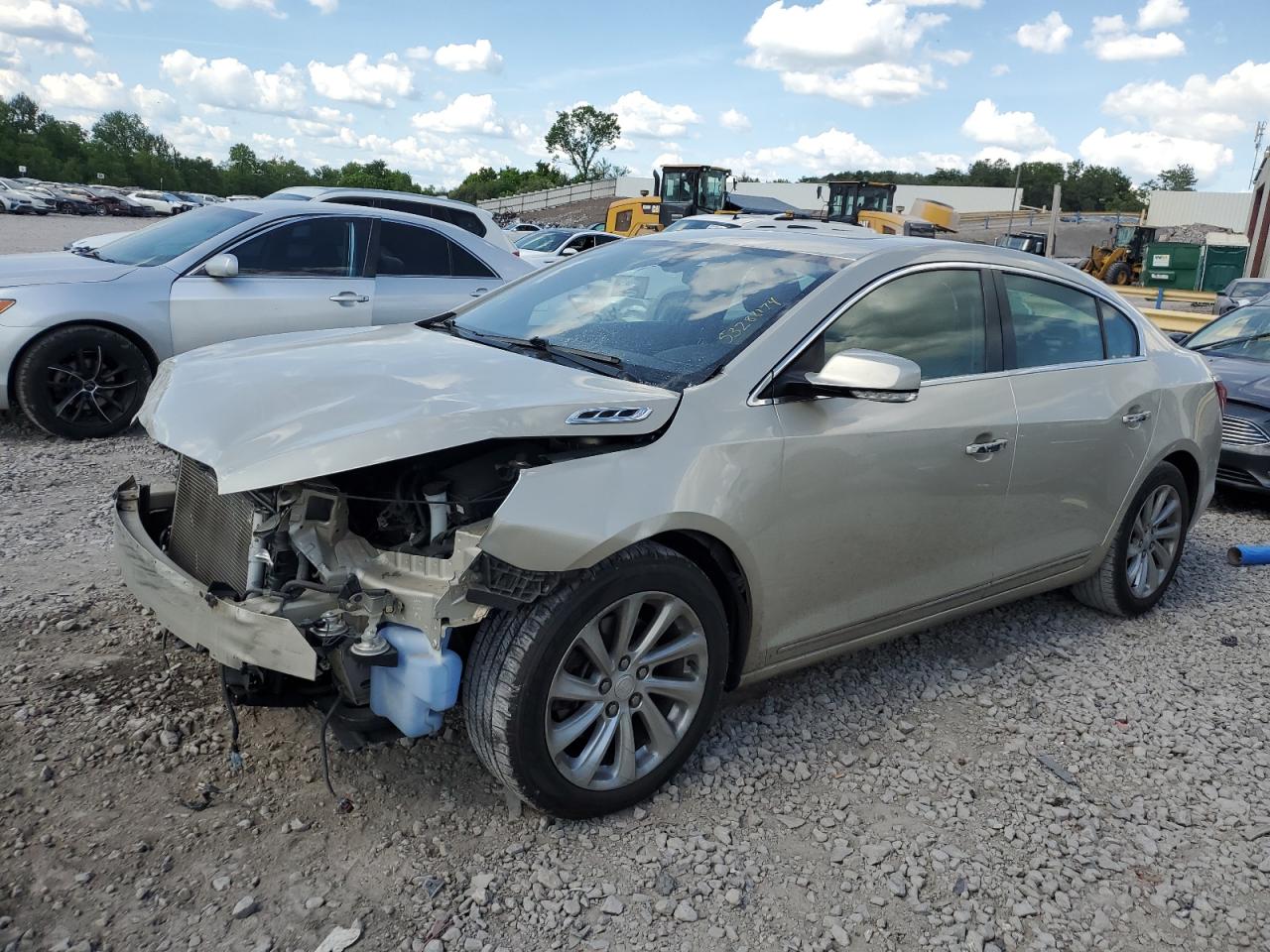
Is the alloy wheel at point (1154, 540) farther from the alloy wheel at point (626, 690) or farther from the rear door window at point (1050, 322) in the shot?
the alloy wheel at point (626, 690)

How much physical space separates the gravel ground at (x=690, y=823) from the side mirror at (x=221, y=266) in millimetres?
3295

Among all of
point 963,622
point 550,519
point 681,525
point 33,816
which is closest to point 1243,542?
point 963,622

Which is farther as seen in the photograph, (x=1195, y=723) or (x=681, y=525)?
(x=1195, y=723)

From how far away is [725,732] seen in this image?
135 inches

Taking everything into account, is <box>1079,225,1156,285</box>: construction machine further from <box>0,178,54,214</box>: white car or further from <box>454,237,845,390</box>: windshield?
<box>0,178,54,214</box>: white car

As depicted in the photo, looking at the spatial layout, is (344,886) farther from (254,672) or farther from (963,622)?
(963,622)

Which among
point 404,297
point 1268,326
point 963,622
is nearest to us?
Answer: point 963,622

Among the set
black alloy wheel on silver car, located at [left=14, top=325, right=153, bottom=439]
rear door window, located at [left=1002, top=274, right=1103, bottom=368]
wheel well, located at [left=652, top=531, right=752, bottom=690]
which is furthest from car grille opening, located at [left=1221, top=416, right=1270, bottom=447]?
black alloy wheel on silver car, located at [left=14, top=325, right=153, bottom=439]

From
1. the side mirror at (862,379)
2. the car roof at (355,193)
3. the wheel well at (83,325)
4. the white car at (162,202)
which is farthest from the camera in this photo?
the white car at (162,202)

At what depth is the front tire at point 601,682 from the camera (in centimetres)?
263

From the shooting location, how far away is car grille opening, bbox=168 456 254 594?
281 cm

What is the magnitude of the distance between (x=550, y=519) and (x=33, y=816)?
1669mm

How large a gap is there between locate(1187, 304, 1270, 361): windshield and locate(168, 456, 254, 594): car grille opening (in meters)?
7.93

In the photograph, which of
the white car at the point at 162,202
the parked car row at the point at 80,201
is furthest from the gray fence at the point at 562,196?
the parked car row at the point at 80,201
